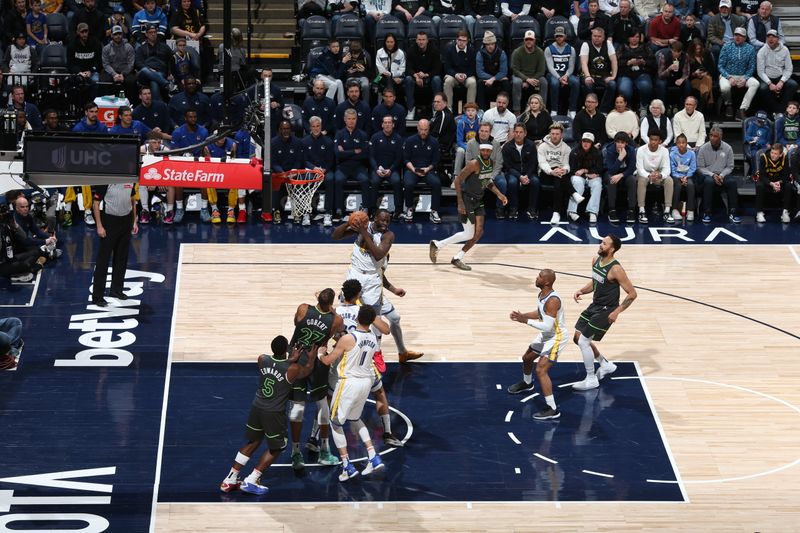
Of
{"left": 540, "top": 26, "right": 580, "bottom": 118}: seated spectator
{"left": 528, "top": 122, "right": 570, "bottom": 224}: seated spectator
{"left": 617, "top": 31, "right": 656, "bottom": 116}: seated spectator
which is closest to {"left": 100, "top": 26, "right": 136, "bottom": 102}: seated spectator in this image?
{"left": 528, "top": 122, "right": 570, "bottom": 224}: seated spectator

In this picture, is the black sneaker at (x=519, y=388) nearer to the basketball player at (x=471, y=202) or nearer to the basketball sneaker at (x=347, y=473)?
the basketball sneaker at (x=347, y=473)

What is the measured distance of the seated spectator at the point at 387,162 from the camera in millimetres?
23250

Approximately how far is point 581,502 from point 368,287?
12.9 ft

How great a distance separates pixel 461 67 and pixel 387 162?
2806 mm

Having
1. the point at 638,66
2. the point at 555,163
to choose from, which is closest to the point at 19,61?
the point at 555,163

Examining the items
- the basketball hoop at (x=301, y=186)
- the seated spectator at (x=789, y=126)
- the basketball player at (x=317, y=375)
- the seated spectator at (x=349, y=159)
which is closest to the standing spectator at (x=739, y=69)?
the seated spectator at (x=789, y=126)

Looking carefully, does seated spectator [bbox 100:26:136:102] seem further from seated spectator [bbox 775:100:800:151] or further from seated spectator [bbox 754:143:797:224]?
seated spectator [bbox 775:100:800:151]

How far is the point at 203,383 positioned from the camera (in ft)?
55.0

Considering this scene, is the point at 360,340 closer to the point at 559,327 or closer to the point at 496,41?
the point at 559,327

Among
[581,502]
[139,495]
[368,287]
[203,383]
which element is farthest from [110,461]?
[581,502]

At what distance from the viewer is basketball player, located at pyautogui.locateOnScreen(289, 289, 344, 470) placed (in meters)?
14.4

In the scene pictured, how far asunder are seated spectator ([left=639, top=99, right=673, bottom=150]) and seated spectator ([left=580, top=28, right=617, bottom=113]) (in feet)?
4.45

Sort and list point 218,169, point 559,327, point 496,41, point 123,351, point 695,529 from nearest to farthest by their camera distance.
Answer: point 695,529 → point 559,327 → point 123,351 → point 218,169 → point 496,41

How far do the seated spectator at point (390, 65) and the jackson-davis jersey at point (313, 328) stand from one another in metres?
11.0
